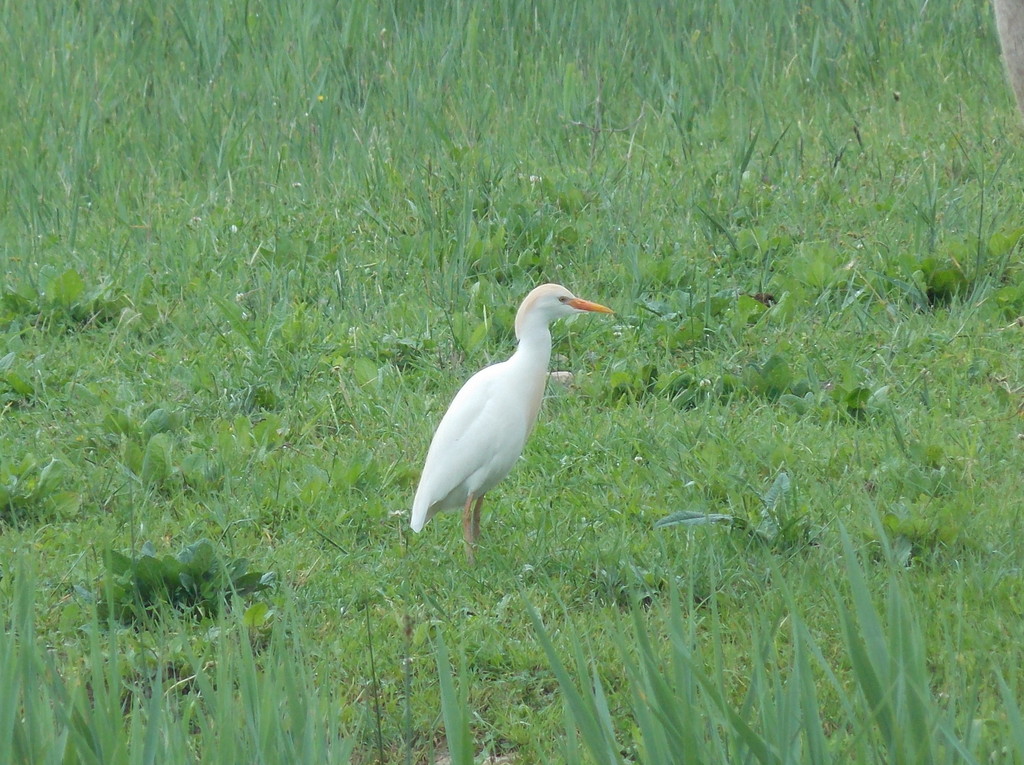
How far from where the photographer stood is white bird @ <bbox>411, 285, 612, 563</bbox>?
125 inches

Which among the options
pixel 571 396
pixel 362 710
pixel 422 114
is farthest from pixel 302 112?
pixel 362 710

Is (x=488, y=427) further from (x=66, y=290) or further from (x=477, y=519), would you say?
(x=66, y=290)

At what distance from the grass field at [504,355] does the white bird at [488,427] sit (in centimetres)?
15

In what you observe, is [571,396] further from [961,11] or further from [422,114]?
[961,11]

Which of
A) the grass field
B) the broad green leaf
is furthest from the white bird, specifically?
the broad green leaf

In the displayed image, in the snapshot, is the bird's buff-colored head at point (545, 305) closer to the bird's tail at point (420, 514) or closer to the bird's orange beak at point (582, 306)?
the bird's orange beak at point (582, 306)

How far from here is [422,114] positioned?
5809mm

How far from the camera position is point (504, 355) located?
4.36m

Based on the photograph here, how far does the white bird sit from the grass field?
149 millimetres

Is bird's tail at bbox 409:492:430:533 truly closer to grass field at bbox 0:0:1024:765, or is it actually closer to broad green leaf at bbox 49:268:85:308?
grass field at bbox 0:0:1024:765

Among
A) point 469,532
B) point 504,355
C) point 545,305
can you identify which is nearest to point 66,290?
point 504,355

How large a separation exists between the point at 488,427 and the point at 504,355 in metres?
1.16

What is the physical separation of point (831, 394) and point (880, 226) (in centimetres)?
132

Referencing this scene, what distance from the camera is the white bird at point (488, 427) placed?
3.17 m
